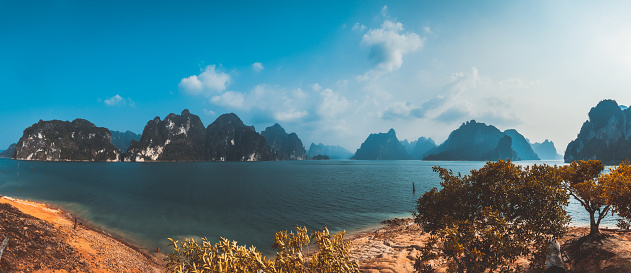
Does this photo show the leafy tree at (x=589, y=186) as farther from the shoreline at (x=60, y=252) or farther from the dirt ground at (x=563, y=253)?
the shoreline at (x=60, y=252)

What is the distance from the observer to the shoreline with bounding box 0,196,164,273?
14508mm

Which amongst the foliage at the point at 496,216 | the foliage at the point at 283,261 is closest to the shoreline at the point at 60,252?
the foliage at the point at 283,261

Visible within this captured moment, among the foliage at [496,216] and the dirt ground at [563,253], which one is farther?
the dirt ground at [563,253]

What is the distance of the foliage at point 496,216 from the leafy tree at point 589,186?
6.81 m

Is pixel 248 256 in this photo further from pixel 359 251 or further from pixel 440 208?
pixel 359 251

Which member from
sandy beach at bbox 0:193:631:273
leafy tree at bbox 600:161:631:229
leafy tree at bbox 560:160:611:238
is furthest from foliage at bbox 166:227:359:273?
leafy tree at bbox 560:160:611:238

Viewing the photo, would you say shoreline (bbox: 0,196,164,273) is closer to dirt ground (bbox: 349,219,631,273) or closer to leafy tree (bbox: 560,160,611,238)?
dirt ground (bbox: 349,219,631,273)

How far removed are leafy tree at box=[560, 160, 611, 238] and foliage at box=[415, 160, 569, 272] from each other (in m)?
6.81

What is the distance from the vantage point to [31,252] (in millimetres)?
15320

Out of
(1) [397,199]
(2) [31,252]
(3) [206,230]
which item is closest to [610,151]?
(1) [397,199]

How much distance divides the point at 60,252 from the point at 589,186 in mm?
35221

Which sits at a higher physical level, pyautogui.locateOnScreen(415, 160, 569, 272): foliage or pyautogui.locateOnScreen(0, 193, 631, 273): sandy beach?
pyautogui.locateOnScreen(415, 160, 569, 272): foliage

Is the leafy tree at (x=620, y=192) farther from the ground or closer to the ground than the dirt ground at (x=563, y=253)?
farther from the ground

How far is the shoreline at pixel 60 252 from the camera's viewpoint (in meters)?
14.5
